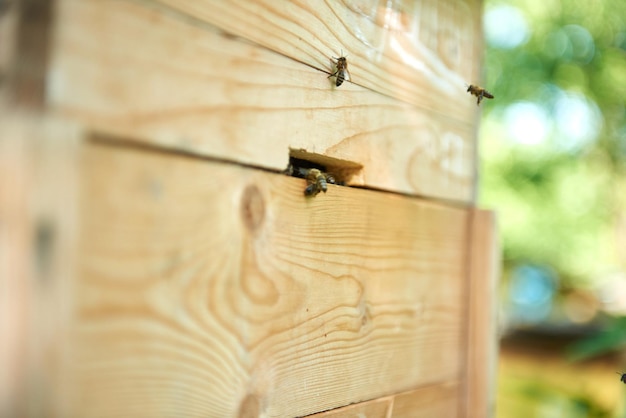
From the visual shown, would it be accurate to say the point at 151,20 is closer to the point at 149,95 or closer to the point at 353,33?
the point at 149,95

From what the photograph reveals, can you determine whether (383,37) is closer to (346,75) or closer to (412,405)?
(346,75)

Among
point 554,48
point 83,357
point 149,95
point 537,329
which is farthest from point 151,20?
point 554,48

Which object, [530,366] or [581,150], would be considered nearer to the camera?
[530,366]

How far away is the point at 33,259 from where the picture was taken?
0.84 m

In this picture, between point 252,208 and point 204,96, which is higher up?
point 204,96

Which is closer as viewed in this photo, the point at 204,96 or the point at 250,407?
the point at 204,96

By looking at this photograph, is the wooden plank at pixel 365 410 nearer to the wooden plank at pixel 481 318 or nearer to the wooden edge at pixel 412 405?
the wooden edge at pixel 412 405

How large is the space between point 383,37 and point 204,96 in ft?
2.19

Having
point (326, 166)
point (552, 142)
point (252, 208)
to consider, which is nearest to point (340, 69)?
point (326, 166)

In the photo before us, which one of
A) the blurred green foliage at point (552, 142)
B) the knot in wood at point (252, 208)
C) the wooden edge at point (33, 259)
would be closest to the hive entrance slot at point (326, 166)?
the knot in wood at point (252, 208)

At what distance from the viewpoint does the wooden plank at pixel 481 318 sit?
6.70 feet

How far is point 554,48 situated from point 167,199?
8.36m

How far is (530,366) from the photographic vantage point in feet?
25.4

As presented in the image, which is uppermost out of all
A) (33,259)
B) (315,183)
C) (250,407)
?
(315,183)
